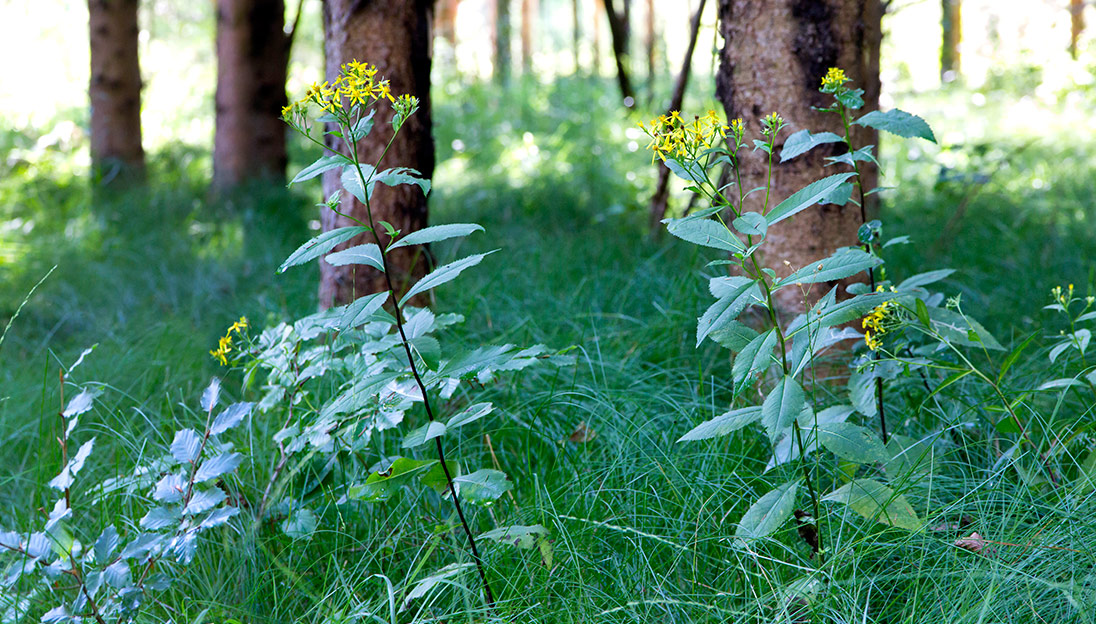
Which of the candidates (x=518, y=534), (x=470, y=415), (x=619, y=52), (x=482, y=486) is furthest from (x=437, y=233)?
(x=619, y=52)

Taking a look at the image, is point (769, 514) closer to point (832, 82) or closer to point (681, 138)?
point (681, 138)

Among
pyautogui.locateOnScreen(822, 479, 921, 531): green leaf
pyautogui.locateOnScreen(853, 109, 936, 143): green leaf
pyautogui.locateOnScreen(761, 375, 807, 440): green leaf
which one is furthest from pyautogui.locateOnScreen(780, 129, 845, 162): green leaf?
pyautogui.locateOnScreen(822, 479, 921, 531): green leaf

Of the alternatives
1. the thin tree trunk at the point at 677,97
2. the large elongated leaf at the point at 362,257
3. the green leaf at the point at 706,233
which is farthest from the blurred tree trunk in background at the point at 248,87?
the green leaf at the point at 706,233

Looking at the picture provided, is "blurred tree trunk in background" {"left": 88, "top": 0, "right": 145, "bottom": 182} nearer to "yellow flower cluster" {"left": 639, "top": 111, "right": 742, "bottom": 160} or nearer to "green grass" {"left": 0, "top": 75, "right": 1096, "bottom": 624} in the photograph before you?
"green grass" {"left": 0, "top": 75, "right": 1096, "bottom": 624}

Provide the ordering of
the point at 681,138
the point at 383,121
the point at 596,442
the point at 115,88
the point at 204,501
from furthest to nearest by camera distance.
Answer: the point at 115,88 → the point at 383,121 → the point at 596,442 → the point at 204,501 → the point at 681,138

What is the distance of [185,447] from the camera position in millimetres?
1558

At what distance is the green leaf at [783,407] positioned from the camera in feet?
3.92

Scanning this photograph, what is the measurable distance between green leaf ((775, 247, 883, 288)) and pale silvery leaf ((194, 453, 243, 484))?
1073mm

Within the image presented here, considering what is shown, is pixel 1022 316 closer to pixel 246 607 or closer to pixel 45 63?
pixel 246 607

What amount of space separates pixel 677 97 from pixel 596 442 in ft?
6.18

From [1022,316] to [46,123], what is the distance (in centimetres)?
891

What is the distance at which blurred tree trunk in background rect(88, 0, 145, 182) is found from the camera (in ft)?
19.1

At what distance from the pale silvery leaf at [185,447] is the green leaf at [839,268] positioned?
3.79 ft

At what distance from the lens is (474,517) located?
165 cm
